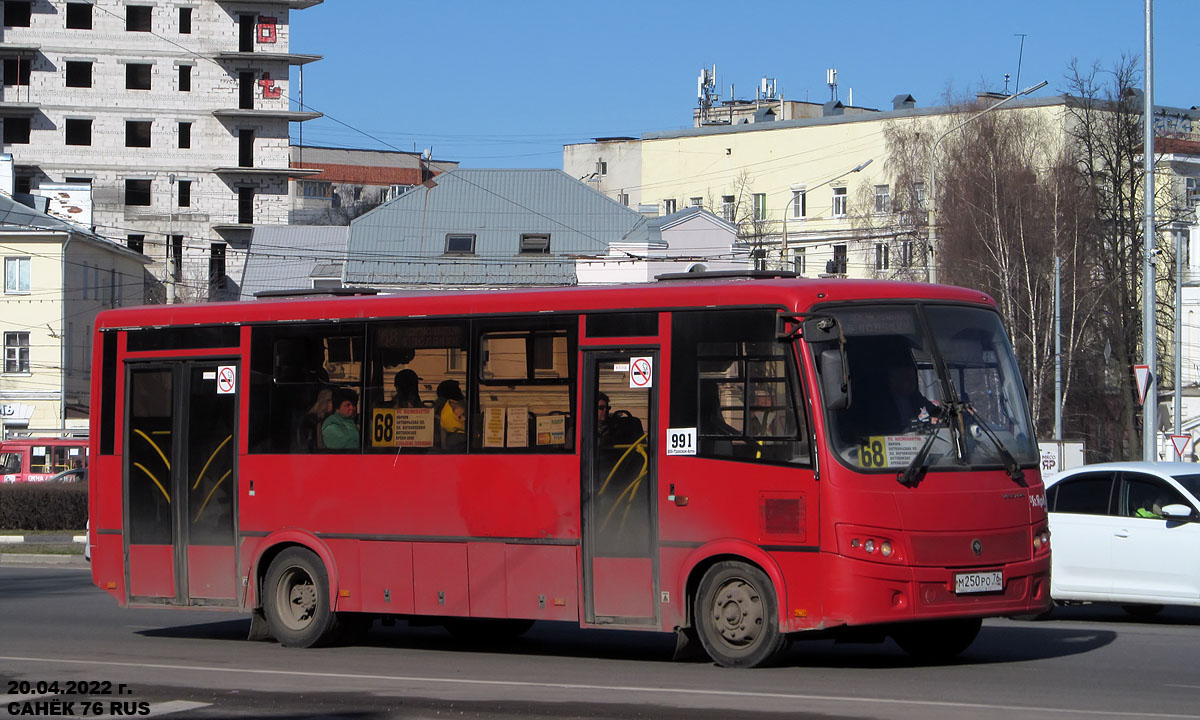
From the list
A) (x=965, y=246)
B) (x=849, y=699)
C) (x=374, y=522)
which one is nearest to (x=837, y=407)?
(x=849, y=699)

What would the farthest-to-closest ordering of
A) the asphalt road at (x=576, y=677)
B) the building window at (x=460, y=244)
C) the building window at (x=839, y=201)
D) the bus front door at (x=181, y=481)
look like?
the building window at (x=839, y=201)
the building window at (x=460, y=244)
the bus front door at (x=181, y=481)
the asphalt road at (x=576, y=677)

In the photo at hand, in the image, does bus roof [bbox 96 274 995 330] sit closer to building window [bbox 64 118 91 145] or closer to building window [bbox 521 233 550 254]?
building window [bbox 521 233 550 254]

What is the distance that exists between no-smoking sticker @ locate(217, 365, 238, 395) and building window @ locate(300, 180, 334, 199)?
397 ft

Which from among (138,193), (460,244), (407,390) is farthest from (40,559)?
(138,193)

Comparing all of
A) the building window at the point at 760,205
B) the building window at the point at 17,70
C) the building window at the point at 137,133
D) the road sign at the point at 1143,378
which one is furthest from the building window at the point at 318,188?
the road sign at the point at 1143,378

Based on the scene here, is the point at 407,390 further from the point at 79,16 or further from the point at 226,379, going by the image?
the point at 79,16

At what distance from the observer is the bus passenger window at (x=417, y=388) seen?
13.6 meters

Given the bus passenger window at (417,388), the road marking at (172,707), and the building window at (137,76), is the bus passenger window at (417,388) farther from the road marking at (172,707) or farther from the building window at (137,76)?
the building window at (137,76)

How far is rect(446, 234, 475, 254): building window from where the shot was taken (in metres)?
66.5

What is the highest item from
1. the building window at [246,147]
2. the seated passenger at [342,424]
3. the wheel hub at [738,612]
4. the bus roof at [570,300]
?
the building window at [246,147]

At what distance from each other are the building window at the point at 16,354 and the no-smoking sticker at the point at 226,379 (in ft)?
188

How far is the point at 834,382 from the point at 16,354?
62.8m

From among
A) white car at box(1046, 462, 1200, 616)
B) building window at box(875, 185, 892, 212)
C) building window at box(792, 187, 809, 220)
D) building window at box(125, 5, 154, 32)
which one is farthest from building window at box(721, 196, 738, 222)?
white car at box(1046, 462, 1200, 616)

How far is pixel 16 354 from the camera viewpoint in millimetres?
68625
